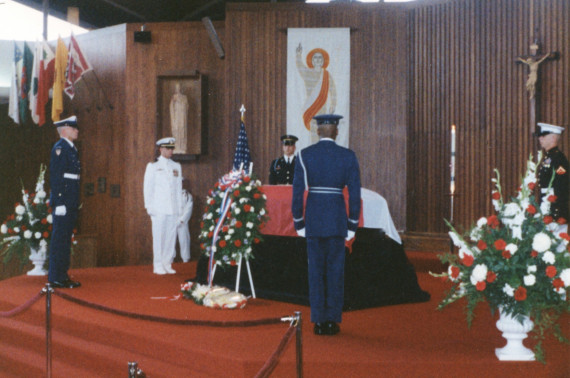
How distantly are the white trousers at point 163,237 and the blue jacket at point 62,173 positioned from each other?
57.9 inches

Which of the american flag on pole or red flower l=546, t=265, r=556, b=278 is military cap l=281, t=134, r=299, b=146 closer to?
the american flag on pole

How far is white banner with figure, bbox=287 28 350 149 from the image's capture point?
31.8 feet

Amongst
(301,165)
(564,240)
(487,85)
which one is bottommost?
(564,240)

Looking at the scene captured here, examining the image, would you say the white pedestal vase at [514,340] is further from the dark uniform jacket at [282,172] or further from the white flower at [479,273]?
the dark uniform jacket at [282,172]

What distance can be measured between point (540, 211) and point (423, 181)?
5674mm

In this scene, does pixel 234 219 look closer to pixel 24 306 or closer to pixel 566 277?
pixel 24 306

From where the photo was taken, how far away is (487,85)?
→ 908 cm

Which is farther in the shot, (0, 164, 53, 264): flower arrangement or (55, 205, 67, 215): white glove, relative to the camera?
(0, 164, 53, 264): flower arrangement

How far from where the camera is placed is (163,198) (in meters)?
7.95

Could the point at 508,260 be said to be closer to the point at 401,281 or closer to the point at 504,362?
the point at 504,362

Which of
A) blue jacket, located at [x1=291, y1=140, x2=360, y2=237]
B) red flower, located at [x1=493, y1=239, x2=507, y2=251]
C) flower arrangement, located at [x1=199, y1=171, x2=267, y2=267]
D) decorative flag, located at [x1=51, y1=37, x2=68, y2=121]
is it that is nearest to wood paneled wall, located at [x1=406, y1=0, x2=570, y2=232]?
flower arrangement, located at [x1=199, y1=171, x2=267, y2=267]

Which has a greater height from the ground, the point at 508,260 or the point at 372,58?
the point at 372,58

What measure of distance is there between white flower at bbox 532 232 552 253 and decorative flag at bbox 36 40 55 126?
32.9ft

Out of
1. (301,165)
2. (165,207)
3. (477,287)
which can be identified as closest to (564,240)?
(477,287)
